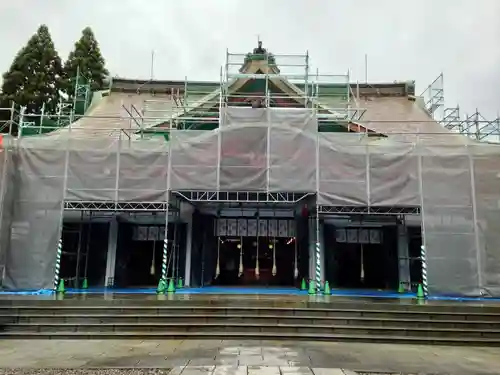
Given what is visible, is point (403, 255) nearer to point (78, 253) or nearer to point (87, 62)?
point (78, 253)

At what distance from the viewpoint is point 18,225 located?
13305 millimetres

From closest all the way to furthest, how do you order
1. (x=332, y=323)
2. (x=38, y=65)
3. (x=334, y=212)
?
1. (x=332, y=323)
2. (x=334, y=212)
3. (x=38, y=65)

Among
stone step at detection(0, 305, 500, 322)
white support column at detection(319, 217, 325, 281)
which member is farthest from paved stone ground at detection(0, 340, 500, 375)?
white support column at detection(319, 217, 325, 281)

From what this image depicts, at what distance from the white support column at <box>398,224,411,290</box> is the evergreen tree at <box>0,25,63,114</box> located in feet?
71.6

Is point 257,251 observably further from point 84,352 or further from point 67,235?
point 84,352

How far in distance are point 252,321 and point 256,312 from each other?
0.99ft

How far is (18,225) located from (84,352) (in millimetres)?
6661

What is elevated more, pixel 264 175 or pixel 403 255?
pixel 264 175

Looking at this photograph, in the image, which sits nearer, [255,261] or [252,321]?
[252,321]

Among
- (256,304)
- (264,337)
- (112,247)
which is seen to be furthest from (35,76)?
(264,337)

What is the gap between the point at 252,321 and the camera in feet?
33.7

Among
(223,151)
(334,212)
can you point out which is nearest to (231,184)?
(223,151)

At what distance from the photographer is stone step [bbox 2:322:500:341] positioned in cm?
981

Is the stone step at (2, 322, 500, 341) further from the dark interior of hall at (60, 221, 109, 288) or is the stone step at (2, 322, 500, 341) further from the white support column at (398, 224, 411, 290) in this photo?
the dark interior of hall at (60, 221, 109, 288)
